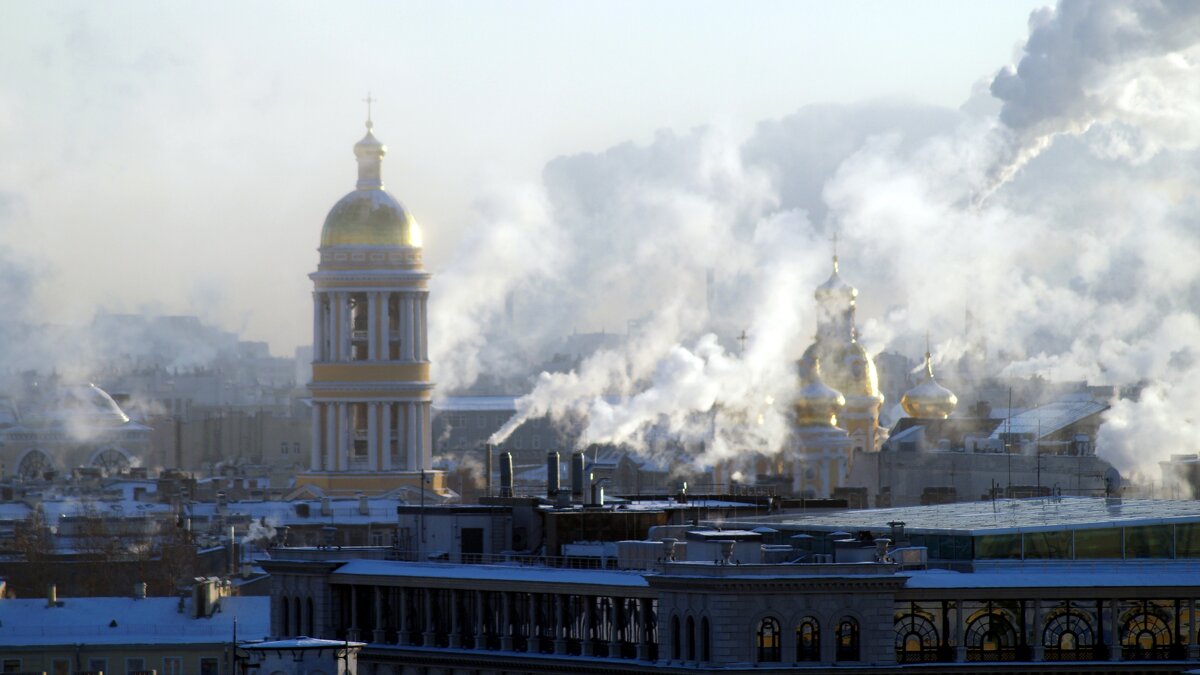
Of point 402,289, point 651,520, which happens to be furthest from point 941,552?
point 402,289

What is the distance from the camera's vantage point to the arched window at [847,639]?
8575 cm

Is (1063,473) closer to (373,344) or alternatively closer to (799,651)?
(373,344)

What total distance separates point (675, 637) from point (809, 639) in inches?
106

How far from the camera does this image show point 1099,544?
91375mm

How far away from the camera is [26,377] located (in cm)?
18450

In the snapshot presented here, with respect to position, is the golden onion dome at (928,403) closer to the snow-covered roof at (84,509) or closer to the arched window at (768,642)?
the snow-covered roof at (84,509)

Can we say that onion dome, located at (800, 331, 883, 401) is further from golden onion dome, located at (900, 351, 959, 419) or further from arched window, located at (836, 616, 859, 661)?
arched window, located at (836, 616, 859, 661)

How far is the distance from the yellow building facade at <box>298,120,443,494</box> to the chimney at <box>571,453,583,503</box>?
173ft

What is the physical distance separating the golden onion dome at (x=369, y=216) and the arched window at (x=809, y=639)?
78.8m

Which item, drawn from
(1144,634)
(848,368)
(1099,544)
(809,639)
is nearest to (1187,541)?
(1099,544)

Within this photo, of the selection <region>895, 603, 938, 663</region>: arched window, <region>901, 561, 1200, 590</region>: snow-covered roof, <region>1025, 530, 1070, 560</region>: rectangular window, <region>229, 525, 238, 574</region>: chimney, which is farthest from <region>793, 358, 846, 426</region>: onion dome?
<region>895, 603, 938, 663</region>: arched window

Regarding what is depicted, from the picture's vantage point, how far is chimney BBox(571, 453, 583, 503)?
108 metres

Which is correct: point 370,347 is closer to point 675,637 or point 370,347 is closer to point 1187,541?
point 1187,541

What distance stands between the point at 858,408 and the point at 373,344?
1099 inches
